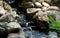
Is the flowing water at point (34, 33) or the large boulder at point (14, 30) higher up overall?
the large boulder at point (14, 30)

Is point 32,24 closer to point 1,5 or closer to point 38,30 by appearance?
point 38,30

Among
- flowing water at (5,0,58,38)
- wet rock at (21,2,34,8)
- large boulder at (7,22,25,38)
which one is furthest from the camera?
wet rock at (21,2,34,8)

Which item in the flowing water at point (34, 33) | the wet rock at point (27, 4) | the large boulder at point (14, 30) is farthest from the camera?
the wet rock at point (27, 4)

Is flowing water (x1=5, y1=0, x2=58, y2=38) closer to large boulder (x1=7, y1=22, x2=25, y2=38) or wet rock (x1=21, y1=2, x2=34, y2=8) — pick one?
large boulder (x1=7, y1=22, x2=25, y2=38)

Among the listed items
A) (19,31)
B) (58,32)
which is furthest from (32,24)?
(19,31)

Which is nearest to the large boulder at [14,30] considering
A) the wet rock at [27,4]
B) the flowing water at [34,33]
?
the flowing water at [34,33]

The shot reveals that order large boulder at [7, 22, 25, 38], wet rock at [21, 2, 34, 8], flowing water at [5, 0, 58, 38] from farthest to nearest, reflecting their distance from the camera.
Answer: wet rock at [21, 2, 34, 8], flowing water at [5, 0, 58, 38], large boulder at [7, 22, 25, 38]

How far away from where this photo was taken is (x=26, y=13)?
26.5 feet

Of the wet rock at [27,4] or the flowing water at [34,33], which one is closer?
the flowing water at [34,33]

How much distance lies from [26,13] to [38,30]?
203 cm

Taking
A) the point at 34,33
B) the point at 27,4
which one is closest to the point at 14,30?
the point at 34,33

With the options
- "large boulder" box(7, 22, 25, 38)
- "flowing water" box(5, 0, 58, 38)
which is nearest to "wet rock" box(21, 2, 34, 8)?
"flowing water" box(5, 0, 58, 38)

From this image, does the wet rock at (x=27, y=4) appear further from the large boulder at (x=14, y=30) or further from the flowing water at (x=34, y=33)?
the large boulder at (x=14, y=30)

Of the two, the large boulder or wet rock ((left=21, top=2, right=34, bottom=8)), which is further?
wet rock ((left=21, top=2, right=34, bottom=8))
